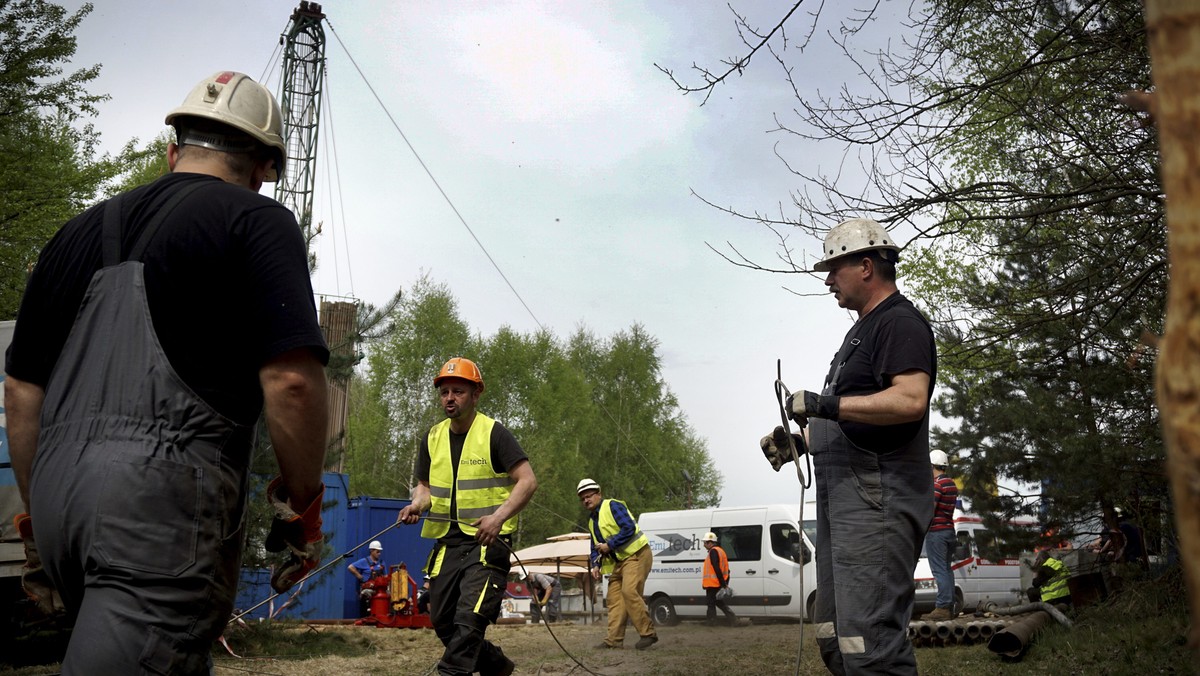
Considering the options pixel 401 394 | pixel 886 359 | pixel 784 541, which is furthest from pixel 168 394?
pixel 401 394

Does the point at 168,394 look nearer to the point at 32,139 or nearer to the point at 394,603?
the point at 32,139

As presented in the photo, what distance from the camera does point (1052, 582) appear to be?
39.5ft

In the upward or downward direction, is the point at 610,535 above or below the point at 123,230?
below

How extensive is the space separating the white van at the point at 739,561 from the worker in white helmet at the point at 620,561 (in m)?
5.67

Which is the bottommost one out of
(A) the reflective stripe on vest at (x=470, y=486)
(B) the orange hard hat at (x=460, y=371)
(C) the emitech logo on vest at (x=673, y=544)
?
(C) the emitech logo on vest at (x=673, y=544)

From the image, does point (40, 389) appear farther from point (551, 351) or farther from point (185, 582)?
point (551, 351)

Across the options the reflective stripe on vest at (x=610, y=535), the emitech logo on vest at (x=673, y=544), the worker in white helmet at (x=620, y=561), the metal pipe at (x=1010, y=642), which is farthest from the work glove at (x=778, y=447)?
the emitech logo on vest at (x=673, y=544)

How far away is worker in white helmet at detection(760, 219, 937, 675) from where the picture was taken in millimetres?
3900

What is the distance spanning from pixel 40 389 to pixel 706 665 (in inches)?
308

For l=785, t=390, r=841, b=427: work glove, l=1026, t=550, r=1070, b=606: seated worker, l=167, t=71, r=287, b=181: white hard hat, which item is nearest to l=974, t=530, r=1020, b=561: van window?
l=1026, t=550, r=1070, b=606: seated worker

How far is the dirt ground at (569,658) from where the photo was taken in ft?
29.0

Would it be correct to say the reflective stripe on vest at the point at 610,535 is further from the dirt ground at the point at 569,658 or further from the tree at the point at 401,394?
the tree at the point at 401,394

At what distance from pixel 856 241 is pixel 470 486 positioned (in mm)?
2972

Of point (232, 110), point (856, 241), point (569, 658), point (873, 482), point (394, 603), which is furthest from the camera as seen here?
point (394, 603)
